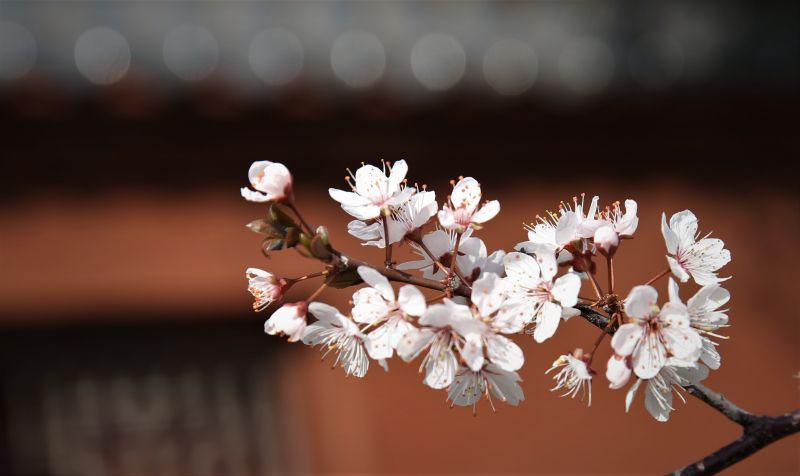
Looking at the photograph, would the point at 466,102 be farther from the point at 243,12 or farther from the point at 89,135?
the point at 89,135

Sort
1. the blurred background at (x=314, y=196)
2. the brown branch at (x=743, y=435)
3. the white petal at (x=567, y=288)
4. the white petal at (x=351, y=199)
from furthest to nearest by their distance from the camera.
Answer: the blurred background at (x=314, y=196), the white petal at (x=351, y=199), the white petal at (x=567, y=288), the brown branch at (x=743, y=435)

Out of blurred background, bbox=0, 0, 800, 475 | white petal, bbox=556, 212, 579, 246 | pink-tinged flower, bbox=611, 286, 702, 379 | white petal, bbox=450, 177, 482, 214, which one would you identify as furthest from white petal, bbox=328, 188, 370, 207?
blurred background, bbox=0, 0, 800, 475

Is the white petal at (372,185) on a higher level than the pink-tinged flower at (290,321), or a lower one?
higher

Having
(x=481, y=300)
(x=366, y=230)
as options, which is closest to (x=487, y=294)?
(x=481, y=300)

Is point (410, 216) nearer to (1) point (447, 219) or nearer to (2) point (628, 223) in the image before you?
(1) point (447, 219)

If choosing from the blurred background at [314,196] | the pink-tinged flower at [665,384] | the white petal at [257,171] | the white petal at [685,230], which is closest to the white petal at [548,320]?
the pink-tinged flower at [665,384]

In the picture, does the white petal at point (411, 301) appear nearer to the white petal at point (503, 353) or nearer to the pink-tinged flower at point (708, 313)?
the white petal at point (503, 353)
